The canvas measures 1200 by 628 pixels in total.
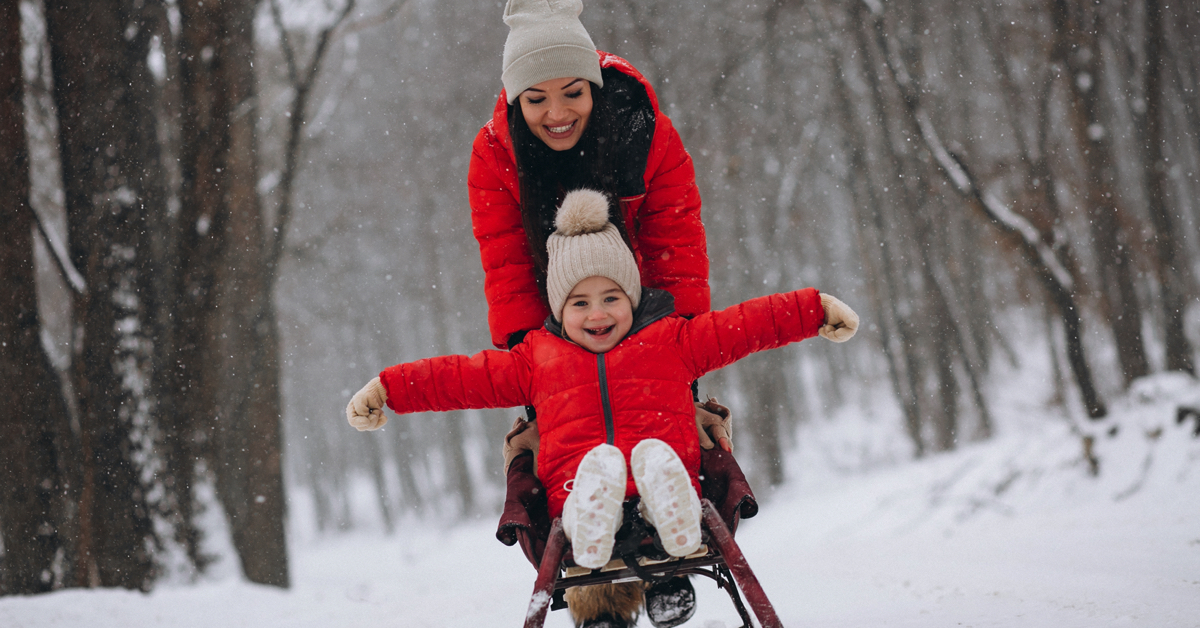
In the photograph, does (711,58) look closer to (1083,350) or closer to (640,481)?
(1083,350)

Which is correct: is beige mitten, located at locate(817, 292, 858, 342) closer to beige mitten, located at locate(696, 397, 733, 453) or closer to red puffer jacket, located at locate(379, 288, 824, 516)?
red puffer jacket, located at locate(379, 288, 824, 516)

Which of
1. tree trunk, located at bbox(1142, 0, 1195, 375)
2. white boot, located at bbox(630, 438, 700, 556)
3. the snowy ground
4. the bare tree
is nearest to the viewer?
white boot, located at bbox(630, 438, 700, 556)

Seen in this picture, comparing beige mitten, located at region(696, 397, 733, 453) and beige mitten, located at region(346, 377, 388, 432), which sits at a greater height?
beige mitten, located at region(346, 377, 388, 432)

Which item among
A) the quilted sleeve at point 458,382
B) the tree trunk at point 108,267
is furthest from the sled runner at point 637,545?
the tree trunk at point 108,267

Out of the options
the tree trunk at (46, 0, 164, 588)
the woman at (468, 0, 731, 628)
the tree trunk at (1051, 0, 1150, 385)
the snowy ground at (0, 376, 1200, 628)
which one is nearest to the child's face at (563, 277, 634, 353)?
the woman at (468, 0, 731, 628)

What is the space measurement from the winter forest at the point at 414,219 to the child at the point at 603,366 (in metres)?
3.92

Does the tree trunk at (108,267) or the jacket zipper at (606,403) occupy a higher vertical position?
the tree trunk at (108,267)

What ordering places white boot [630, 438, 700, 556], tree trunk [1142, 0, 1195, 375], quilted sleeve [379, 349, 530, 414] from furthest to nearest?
tree trunk [1142, 0, 1195, 375], quilted sleeve [379, 349, 530, 414], white boot [630, 438, 700, 556]

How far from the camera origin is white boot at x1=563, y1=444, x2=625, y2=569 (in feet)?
6.25

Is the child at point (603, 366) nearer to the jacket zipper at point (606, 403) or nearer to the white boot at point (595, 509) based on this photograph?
the jacket zipper at point (606, 403)

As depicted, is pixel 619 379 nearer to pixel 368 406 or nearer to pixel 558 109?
pixel 368 406

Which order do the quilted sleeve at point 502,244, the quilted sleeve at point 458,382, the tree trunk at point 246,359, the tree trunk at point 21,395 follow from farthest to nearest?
the tree trunk at point 246,359 → the tree trunk at point 21,395 → the quilted sleeve at point 502,244 → the quilted sleeve at point 458,382

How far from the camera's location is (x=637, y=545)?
2.09 metres

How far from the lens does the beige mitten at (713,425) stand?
260cm
